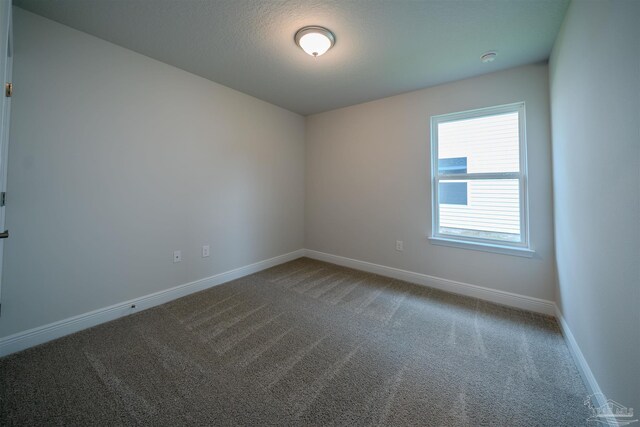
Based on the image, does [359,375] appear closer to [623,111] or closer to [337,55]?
[623,111]

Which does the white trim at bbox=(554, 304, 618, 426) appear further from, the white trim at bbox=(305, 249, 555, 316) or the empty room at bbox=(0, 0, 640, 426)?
the white trim at bbox=(305, 249, 555, 316)

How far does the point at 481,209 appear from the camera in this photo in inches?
104

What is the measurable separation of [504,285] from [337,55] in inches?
114

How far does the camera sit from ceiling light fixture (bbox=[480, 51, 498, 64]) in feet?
7.02

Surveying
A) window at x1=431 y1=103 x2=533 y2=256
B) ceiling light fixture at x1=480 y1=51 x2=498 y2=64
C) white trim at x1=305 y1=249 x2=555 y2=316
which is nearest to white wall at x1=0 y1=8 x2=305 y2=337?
white trim at x1=305 y1=249 x2=555 y2=316

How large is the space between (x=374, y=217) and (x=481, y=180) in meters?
1.35

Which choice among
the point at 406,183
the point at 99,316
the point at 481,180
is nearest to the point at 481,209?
the point at 481,180

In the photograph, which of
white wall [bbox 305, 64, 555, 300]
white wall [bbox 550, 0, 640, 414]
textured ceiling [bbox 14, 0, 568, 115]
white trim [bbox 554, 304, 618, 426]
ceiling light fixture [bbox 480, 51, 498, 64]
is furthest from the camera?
white wall [bbox 305, 64, 555, 300]

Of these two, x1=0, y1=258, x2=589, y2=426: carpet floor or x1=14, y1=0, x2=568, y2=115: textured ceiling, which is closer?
x1=0, y1=258, x2=589, y2=426: carpet floor

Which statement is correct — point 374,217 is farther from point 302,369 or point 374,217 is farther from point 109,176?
point 109,176

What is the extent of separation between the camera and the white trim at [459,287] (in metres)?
2.30

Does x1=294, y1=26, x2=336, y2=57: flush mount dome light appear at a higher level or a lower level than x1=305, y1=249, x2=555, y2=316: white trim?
higher

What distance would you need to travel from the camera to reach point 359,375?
1501 mm

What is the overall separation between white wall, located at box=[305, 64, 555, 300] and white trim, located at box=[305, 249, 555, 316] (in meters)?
0.06
